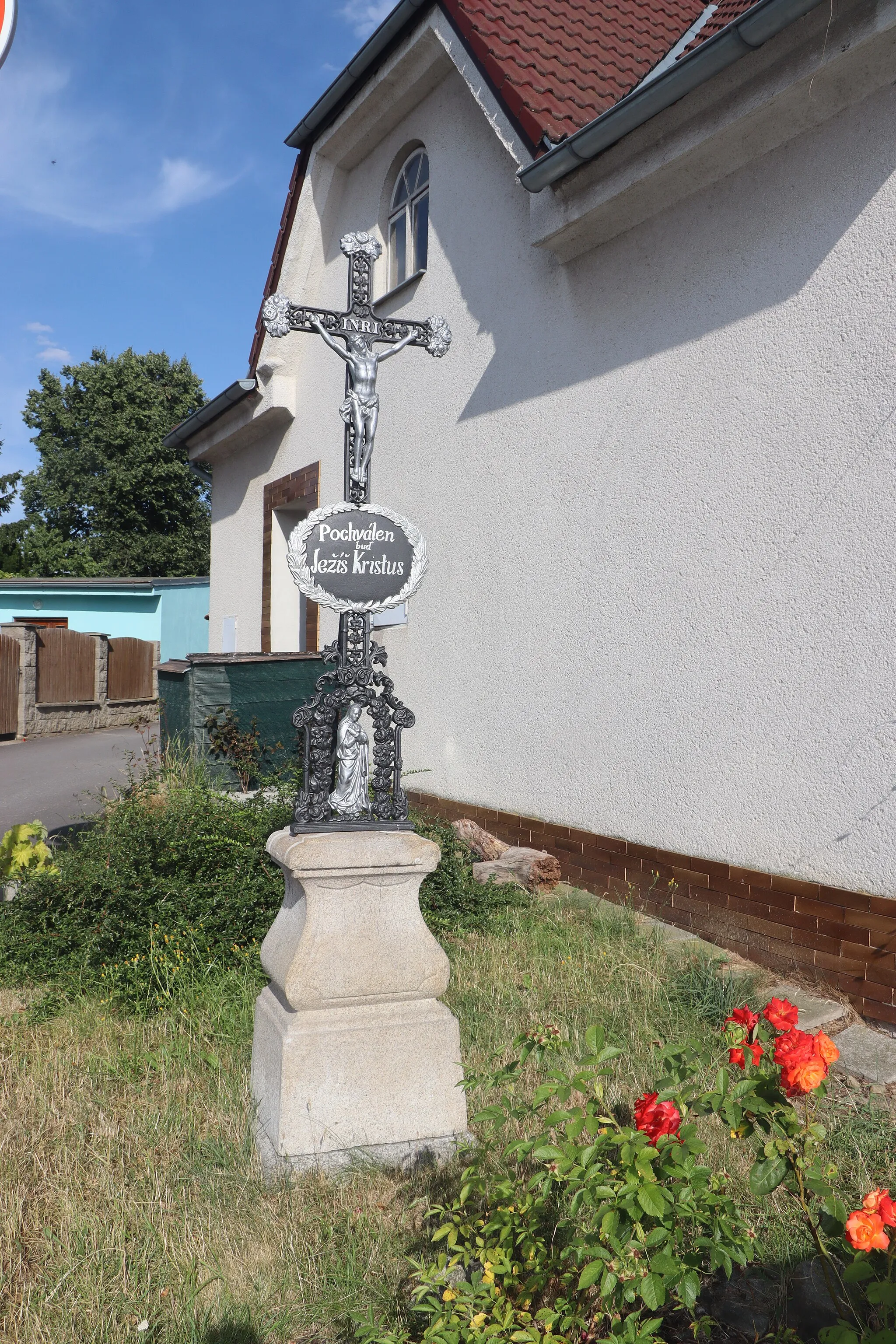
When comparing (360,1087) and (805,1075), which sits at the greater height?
(805,1075)

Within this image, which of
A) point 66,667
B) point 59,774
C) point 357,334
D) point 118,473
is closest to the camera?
point 357,334

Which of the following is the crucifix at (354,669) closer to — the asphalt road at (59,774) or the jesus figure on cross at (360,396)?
the jesus figure on cross at (360,396)

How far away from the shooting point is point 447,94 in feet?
23.4

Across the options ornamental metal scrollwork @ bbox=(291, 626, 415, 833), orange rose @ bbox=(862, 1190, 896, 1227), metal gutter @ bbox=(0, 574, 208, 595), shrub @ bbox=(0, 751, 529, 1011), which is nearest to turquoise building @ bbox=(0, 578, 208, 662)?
metal gutter @ bbox=(0, 574, 208, 595)

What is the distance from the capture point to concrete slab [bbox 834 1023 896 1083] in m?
3.42

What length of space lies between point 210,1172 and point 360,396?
2.58 m

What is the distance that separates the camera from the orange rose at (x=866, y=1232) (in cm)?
155

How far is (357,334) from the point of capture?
12.0ft

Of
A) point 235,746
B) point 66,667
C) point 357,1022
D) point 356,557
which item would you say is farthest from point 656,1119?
point 66,667

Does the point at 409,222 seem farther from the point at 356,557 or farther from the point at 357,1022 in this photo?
the point at 357,1022

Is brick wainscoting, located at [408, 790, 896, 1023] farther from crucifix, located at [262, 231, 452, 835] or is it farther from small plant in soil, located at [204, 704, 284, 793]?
small plant in soil, located at [204, 704, 284, 793]

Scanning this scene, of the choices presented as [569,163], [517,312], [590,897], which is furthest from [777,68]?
[590,897]

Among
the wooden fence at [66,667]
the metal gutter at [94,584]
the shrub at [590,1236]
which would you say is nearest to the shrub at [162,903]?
the shrub at [590,1236]

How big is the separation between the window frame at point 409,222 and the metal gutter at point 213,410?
1.99m
